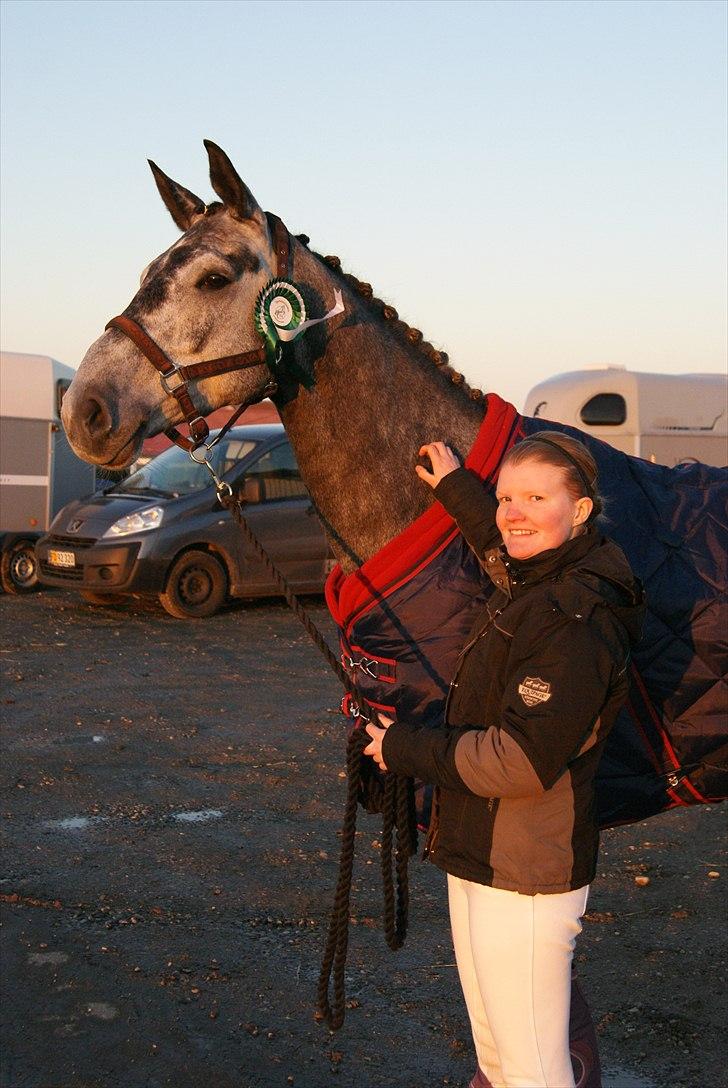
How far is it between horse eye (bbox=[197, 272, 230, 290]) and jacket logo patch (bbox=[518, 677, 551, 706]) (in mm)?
1358

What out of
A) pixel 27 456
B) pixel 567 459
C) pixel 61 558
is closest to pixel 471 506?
pixel 567 459

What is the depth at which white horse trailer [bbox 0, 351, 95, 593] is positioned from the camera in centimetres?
1438

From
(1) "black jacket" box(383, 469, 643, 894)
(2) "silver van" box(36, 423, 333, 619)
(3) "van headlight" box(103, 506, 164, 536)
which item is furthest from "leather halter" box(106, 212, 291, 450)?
(3) "van headlight" box(103, 506, 164, 536)

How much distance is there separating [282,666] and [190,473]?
395cm

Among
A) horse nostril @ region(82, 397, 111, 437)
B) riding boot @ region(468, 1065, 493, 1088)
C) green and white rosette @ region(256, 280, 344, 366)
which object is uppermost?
green and white rosette @ region(256, 280, 344, 366)

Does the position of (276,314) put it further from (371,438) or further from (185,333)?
(371,438)

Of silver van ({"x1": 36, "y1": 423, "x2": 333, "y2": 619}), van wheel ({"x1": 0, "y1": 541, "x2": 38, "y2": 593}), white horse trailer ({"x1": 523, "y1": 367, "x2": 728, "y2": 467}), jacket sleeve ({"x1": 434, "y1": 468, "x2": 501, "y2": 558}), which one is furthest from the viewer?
white horse trailer ({"x1": 523, "y1": 367, "x2": 728, "y2": 467})

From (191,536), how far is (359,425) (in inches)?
374

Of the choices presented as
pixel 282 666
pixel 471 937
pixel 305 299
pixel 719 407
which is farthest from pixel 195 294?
pixel 719 407

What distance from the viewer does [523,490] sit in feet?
7.80

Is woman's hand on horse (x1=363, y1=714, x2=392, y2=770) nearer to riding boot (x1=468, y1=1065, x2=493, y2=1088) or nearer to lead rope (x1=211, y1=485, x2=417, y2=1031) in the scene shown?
lead rope (x1=211, y1=485, x2=417, y2=1031)

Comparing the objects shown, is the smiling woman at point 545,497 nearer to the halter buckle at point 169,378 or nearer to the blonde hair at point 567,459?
the blonde hair at point 567,459

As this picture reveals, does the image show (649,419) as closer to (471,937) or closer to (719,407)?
(719,407)

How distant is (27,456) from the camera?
14.7 meters
